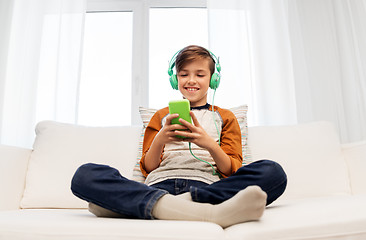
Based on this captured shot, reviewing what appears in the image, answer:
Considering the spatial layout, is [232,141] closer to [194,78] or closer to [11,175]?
[194,78]

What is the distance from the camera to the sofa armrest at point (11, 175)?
136 cm

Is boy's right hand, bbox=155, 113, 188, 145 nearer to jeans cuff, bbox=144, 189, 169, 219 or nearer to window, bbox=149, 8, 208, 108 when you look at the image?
jeans cuff, bbox=144, 189, 169, 219

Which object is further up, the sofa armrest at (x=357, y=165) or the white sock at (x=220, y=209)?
the sofa armrest at (x=357, y=165)

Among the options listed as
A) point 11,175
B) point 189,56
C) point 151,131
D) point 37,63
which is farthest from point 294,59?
point 11,175

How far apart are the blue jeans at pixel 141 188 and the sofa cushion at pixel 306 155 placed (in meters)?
0.50

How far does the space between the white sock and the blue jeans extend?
3 cm

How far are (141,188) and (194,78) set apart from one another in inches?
24.0

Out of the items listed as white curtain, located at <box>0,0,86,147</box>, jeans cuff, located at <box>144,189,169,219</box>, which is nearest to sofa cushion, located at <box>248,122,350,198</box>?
jeans cuff, located at <box>144,189,169,219</box>

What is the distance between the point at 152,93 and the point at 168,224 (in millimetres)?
1882

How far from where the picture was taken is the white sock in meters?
0.73

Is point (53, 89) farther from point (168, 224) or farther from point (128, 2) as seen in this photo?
point (168, 224)

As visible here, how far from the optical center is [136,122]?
7.98ft

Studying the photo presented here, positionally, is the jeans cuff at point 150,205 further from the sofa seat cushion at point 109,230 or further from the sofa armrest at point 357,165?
the sofa armrest at point 357,165

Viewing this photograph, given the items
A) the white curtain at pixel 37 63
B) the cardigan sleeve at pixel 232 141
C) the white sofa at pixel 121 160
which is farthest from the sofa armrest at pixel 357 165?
the white curtain at pixel 37 63
